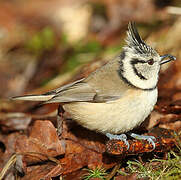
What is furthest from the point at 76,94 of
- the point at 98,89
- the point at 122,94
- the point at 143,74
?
the point at 143,74

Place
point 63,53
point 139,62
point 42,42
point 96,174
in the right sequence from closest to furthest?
1. point 96,174
2. point 139,62
3. point 63,53
4. point 42,42

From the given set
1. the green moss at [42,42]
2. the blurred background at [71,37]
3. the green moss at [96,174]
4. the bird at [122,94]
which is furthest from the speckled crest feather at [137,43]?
the green moss at [42,42]

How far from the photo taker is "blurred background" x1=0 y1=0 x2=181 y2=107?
436 centimetres

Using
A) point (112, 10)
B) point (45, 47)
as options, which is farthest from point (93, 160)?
point (112, 10)

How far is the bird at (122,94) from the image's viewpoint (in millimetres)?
2658

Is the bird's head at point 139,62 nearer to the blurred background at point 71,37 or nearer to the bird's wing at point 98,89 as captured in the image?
the bird's wing at point 98,89

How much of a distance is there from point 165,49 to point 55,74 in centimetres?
180

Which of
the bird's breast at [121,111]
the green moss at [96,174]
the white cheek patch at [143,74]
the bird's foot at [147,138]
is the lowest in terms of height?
the green moss at [96,174]

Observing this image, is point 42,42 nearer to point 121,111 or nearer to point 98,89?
point 98,89

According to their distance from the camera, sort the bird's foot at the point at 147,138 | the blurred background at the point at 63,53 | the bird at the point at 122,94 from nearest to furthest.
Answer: the bird's foot at the point at 147,138 → the bird at the point at 122,94 → the blurred background at the point at 63,53

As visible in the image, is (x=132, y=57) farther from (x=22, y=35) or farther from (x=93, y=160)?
(x=22, y=35)

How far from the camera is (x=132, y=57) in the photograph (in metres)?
2.77

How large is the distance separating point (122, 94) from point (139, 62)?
12.6 inches

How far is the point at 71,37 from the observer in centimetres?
598
